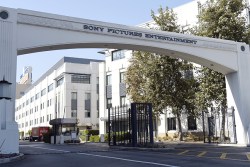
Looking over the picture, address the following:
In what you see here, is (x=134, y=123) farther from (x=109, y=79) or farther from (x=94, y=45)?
(x=109, y=79)

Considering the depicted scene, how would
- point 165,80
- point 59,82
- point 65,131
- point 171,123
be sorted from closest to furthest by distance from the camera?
1. point 165,80
2. point 65,131
3. point 171,123
4. point 59,82

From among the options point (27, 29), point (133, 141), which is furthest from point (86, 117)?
point (27, 29)

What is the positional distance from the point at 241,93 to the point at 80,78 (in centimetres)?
4295

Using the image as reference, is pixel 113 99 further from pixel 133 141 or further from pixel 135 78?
pixel 133 141

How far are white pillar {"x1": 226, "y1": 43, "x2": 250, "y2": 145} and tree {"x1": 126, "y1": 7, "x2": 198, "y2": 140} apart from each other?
6.79m

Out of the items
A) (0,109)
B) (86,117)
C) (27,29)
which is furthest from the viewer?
(86,117)

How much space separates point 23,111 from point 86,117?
49340mm

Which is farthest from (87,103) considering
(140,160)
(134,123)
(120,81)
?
(140,160)

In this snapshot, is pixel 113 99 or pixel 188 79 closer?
pixel 188 79

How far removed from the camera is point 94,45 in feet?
71.5

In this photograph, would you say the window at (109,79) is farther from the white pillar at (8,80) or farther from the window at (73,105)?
the white pillar at (8,80)

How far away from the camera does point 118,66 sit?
50.2 m

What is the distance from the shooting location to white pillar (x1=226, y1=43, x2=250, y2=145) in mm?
24891

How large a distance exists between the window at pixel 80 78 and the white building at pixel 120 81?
38.7 feet
